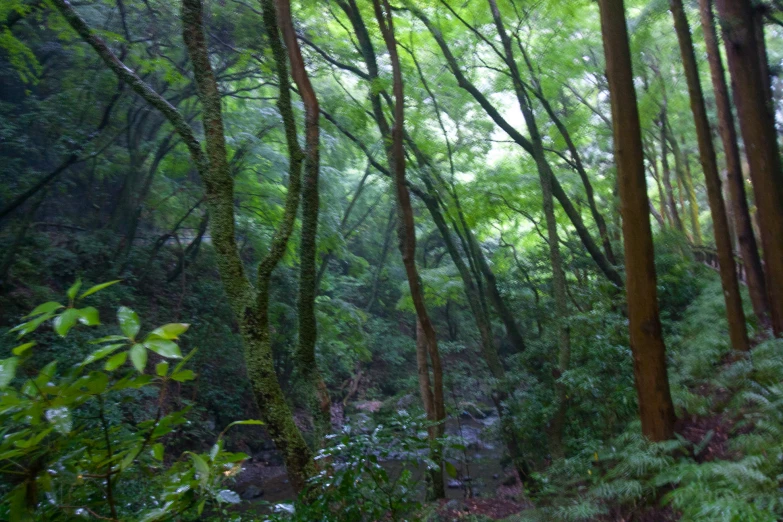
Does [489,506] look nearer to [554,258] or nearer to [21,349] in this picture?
[554,258]

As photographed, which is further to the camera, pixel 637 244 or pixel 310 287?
pixel 637 244

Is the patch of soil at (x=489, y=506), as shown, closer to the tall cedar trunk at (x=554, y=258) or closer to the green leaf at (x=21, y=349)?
the tall cedar trunk at (x=554, y=258)

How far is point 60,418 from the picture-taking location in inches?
64.6

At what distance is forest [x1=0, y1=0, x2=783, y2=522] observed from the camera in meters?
3.29

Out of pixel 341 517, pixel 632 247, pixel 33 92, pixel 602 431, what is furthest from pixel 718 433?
pixel 33 92

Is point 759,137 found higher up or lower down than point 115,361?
higher up

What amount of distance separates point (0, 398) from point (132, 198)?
1326 centimetres

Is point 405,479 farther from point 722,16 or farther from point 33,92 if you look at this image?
point 33,92

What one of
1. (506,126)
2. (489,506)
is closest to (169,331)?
(489,506)

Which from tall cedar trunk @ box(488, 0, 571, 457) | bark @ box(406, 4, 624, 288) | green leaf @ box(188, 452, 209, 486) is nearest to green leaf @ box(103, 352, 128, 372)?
green leaf @ box(188, 452, 209, 486)

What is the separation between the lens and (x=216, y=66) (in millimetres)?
12039

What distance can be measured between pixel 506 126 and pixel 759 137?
4.17 meters

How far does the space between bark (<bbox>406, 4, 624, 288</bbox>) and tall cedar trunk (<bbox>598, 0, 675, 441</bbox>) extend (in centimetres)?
480

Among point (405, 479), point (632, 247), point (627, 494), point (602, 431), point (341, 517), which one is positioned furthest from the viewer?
point (602, 431)
